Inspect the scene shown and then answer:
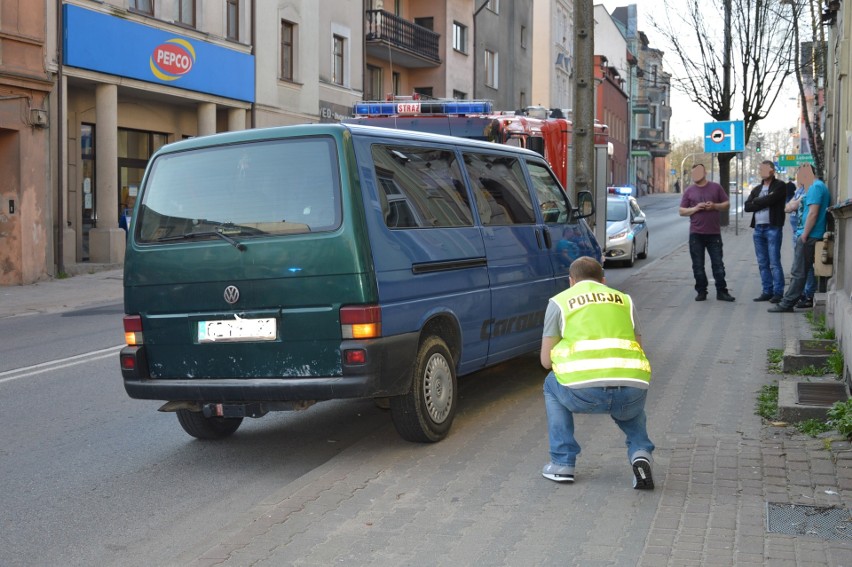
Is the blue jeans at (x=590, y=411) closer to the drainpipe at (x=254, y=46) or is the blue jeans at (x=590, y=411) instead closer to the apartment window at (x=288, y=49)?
the drainpipe at (x=254, y=46)

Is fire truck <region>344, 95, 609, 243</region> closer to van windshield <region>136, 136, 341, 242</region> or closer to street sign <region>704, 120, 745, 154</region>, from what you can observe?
van windshield <region>136, 136, 341, 242</region>

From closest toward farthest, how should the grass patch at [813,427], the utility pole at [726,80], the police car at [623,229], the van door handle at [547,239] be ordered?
the grass patch at [813,427]
the van door handle at [547,239]
the police car at [623,229]
the utility pole at [726,80]

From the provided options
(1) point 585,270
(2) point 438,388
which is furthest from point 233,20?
(1) point 585,270

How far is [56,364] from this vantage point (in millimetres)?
10383

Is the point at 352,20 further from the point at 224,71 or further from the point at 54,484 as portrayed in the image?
the point at 54,484

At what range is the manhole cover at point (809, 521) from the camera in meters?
4.71

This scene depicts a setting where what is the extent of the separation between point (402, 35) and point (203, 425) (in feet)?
101

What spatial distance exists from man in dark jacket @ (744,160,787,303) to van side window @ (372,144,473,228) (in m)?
6.83

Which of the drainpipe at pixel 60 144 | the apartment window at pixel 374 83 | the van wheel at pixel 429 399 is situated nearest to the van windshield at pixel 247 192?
the van wheel at pixel 429 399

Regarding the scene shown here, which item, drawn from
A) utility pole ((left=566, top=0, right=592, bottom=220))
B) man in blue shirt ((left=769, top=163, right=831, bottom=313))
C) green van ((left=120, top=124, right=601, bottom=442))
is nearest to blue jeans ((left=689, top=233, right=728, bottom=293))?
man in blue shirt ((left=769, top=163, right=831, bottom=313))

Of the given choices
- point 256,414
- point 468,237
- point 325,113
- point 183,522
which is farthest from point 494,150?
point 325,113

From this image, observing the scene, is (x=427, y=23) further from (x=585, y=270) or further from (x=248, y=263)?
(x=585, y=270)

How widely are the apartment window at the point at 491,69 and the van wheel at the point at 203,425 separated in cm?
4042

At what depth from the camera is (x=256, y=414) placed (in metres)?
6.23
